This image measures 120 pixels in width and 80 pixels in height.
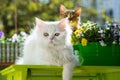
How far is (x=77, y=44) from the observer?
5.73 feet

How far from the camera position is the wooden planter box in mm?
1647

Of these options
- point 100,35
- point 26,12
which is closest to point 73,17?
point 100,35

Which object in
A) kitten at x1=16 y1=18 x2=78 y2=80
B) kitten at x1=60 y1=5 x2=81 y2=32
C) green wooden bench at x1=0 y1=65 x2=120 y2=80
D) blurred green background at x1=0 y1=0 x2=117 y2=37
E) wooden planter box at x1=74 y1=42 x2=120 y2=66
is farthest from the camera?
blurred green background at x1=0 y1=0 x2=117 y2=37

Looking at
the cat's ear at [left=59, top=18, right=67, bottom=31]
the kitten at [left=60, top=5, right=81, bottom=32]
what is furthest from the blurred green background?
the cat's ear at [left=59, top=18, right=67, bottom=31]

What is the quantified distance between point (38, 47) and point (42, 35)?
0.16 feet

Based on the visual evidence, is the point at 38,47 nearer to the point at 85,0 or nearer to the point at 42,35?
the point at 42,35

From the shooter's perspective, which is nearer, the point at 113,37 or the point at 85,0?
the point at 113,37

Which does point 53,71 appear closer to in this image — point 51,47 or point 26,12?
point 51,47

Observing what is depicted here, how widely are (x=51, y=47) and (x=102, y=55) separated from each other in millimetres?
230

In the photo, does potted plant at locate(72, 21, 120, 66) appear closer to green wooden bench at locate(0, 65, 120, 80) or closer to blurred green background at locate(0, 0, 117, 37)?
green wooden bench at locate(0, 65, 120, 80)

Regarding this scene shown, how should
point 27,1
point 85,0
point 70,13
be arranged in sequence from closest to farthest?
point 70,13 < point 27,1 < point 85,0

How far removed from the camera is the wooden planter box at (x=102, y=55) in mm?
1647

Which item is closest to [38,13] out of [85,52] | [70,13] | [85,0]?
[85,0]

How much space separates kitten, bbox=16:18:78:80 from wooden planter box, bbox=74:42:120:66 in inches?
4.6
